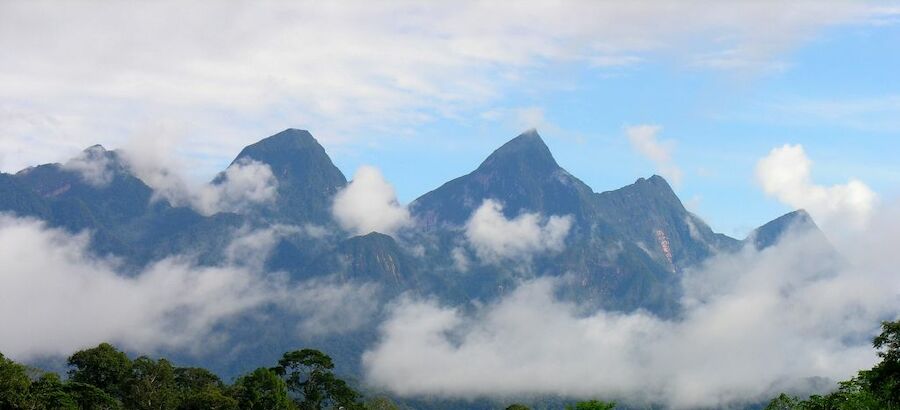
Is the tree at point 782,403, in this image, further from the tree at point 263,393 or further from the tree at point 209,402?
the tree at point 209,402

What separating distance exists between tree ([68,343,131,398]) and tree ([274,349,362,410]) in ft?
75.8

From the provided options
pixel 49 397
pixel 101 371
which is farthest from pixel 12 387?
pixel 101 371

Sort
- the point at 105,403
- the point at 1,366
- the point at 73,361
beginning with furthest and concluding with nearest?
1. the point at 73,361
2. the point at 105,403
3. the point at 1,366

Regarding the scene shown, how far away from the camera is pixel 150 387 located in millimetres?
134375

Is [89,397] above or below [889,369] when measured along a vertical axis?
above

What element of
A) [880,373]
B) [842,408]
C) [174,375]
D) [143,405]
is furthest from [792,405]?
[174,375]

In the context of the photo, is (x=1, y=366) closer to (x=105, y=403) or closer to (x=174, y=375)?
(x=105, y=403)

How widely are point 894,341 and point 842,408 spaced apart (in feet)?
50.3

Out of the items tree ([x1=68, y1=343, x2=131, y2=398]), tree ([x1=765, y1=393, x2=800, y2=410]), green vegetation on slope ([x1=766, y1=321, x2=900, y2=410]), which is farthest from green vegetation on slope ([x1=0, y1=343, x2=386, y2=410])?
green vegetation on slope ([x1=766, y1=321, x2=900, y2=410])

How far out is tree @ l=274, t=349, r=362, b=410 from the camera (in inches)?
5753

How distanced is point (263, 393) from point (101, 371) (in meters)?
24.6

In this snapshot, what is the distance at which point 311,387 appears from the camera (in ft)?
482

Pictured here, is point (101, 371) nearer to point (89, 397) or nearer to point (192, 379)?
point (89, 397)

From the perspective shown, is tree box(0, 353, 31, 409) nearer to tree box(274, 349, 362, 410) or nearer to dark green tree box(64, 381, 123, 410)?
dark green tree box(64, 381, 123, 410)
